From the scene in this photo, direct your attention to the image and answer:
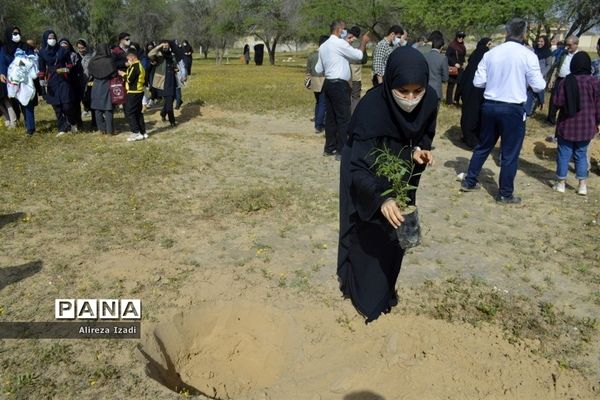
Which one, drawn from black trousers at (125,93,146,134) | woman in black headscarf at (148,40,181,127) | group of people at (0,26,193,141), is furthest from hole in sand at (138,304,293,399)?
woman in black headscarf at (148,40,181,127)

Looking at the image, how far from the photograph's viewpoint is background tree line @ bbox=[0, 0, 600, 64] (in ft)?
79.0

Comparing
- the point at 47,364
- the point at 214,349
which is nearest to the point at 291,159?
the point at 214,349

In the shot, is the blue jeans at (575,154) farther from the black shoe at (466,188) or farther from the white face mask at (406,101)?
the white face mask at (406,101)

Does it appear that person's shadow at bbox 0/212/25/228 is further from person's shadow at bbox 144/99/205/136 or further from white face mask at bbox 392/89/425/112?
white face mask at bbox 392/89/425/112

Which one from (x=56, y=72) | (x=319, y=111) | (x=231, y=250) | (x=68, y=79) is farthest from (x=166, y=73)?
(x=231, y=250)

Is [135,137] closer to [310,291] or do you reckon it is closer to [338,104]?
[338,104]

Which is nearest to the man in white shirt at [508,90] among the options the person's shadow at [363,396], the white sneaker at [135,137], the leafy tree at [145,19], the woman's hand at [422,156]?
the woman's hand at [422,156]

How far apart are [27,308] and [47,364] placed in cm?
87

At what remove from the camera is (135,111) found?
9383mm

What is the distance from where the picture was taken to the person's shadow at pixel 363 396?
10.5 ft

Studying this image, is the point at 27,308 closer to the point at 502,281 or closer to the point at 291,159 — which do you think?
the point at 502,281

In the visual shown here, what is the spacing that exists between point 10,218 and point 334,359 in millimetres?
4513

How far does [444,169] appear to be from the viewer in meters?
8.01

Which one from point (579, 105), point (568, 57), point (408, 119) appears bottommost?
point (579, 105)
